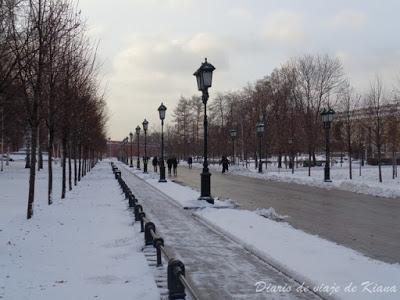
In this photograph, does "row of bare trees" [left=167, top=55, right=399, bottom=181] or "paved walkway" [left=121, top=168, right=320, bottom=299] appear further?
"row of bare trees" [left=167, top=55, right=399, bottom=181]

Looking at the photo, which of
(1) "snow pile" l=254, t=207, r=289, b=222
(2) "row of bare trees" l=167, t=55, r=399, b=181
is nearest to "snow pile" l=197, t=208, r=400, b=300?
(1) "snow pile" l=254, t=207, r=289, b=222

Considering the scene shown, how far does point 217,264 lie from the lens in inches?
348

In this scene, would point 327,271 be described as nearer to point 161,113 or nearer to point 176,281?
point 176,281

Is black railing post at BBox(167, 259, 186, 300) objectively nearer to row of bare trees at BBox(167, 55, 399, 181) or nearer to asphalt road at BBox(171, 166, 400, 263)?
asphalt road at BBox(171, 166, 400, 263)

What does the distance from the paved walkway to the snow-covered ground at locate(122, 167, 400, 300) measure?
233 mm

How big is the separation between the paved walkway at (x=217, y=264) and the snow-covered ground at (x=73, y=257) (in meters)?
0.72

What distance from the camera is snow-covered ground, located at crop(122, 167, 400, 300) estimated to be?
22.9 ft

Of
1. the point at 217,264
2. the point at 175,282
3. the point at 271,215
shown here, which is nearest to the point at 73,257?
the point at 217,264

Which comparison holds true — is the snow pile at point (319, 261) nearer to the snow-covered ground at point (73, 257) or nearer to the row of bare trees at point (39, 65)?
the snow-covered ground at point (73, 257)

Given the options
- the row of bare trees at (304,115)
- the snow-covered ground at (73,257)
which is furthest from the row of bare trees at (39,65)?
the row of bare trees at (304,115)

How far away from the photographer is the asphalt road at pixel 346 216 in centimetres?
1098

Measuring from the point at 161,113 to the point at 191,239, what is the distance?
21984 mm

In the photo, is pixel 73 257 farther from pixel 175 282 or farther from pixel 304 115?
pixel 304 115

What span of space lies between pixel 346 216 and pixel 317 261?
7665 millimetres
